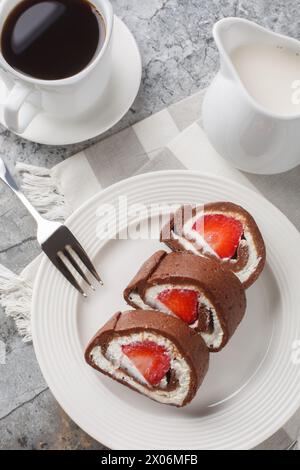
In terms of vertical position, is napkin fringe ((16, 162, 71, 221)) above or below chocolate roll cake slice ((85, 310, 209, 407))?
above

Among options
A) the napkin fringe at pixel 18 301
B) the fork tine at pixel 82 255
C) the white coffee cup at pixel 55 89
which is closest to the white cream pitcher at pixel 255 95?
the white coffee cup at pixel 55 89

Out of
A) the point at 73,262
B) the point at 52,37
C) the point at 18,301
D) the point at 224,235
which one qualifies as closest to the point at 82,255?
the point at 73,262

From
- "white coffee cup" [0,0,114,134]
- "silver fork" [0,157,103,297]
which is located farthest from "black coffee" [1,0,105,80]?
"silver fork" [0,157,103,297]

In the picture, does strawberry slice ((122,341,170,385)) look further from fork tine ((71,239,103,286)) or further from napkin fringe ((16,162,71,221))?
napkin fringe ((16,162,71,221))

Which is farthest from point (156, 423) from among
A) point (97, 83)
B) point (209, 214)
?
point (97, 83)

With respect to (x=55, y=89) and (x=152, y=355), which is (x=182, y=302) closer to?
(x=152, y=355)

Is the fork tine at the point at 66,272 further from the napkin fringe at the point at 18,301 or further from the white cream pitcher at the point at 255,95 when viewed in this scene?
the white cream pitcher at the point at 255,95
